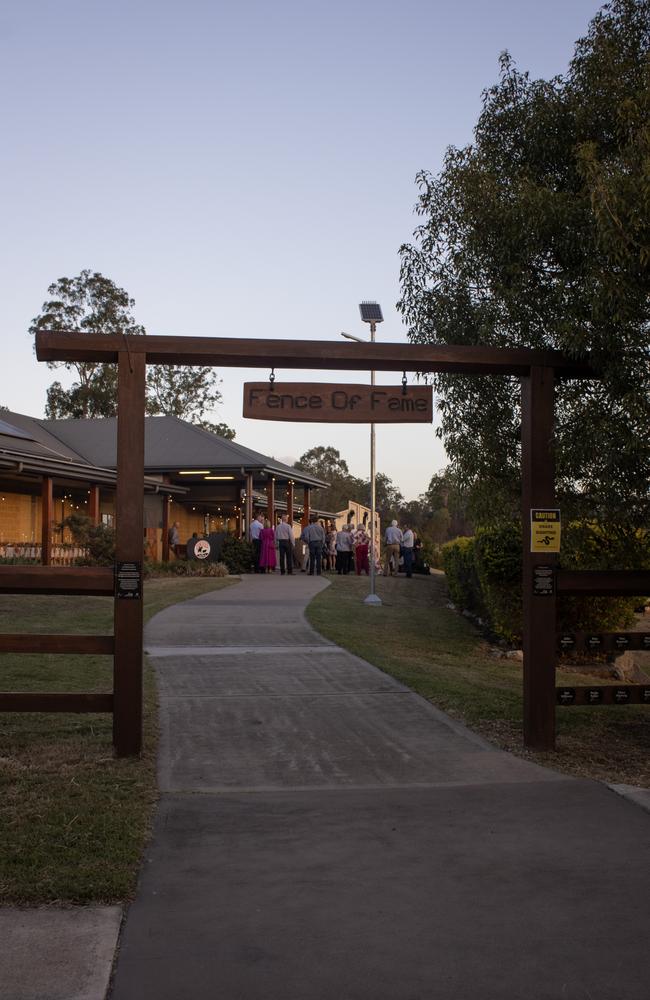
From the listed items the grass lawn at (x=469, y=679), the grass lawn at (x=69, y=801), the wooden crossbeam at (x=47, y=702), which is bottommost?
the grass lawn at (x=469, y=679)

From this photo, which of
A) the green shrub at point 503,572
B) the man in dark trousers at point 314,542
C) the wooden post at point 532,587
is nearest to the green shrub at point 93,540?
the man in dark trousers at point 314,542

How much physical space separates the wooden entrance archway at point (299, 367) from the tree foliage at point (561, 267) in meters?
0.26

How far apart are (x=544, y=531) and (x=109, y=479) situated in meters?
22.5

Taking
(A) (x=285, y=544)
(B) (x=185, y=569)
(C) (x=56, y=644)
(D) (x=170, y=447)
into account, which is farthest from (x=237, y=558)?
(C) (x=56, y=644)

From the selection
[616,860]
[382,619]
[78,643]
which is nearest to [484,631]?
[382,619]

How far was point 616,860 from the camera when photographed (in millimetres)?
4465

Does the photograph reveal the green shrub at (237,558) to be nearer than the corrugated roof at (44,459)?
No

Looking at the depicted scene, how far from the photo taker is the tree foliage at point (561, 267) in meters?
6.36

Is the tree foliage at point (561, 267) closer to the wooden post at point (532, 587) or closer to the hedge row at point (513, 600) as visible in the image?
the wooden post at point (532, 587)

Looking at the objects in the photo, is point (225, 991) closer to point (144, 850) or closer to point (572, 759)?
point (144, 850)

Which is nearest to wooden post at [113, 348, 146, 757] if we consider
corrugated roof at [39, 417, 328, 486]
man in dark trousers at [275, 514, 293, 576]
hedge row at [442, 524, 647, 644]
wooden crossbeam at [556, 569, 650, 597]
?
wooden crossbeam at [556, 569, 650, 597]

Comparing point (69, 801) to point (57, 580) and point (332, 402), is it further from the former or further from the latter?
point (332, 402)

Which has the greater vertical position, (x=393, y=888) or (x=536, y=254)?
(x=536, y=254)

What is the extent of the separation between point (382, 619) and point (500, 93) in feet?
32.8
